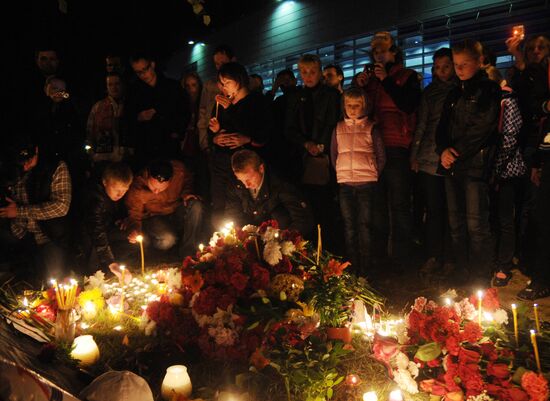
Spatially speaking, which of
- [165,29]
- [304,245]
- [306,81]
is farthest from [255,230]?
[165,29]

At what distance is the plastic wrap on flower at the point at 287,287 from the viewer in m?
3.30

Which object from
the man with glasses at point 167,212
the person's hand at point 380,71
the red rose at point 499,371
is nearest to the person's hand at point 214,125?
the man with glasses at point 167,212

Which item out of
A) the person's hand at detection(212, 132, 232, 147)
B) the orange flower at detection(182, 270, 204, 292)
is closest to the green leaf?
the orange flower at detection(182, 270, 204, 292)

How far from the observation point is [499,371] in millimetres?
2561

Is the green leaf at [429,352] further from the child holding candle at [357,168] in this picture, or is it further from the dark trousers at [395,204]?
the dark trousers at [395,204]

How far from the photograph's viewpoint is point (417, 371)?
2832mm

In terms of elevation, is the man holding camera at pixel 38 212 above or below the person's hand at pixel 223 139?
below

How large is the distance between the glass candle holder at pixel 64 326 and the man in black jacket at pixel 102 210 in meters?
1.93

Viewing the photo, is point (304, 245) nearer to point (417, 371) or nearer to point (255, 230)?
point (255, 230)

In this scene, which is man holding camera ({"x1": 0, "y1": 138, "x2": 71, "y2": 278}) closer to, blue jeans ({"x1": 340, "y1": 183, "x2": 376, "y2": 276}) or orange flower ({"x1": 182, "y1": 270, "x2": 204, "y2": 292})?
orange flower ({"x1": 182, "y1": 270, "x2": 204, "y2": 292})

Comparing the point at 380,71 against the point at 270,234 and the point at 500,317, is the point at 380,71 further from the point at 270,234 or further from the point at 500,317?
the point at 500,317

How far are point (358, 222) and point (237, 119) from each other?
169 centimetres

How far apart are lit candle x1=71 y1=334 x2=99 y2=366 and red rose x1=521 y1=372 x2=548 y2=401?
2530 mm

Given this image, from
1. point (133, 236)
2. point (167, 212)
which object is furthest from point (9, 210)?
point (167, 212)
